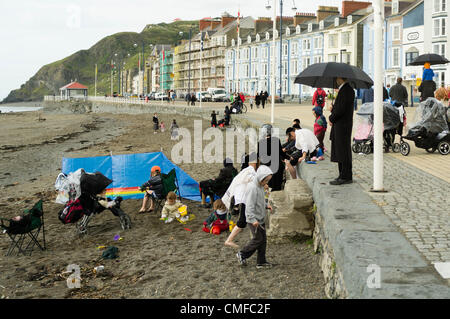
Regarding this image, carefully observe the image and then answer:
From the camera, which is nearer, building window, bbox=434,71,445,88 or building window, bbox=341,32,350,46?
building window, bbox=434,71,445,88

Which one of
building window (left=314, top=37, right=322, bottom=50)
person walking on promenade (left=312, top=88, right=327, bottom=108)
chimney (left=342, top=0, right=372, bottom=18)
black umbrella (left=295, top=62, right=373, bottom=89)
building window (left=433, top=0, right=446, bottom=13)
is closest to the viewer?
black umbrella (left=295, top=62, right=373, bottom=89)

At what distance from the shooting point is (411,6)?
51.4 m

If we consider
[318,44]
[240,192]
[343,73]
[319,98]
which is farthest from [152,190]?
[318,44]

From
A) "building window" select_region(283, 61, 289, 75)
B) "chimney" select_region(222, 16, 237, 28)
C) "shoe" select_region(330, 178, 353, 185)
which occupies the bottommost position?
"shoe" select_region(330, 178, 353, 185)

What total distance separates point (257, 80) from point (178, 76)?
148 ft

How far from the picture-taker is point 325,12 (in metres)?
69.7

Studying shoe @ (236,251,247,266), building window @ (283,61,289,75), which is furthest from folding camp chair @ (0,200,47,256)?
building window @ (283,61,289,75)

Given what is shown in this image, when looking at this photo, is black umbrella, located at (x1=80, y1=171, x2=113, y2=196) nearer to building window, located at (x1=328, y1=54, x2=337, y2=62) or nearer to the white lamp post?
the white lamp post

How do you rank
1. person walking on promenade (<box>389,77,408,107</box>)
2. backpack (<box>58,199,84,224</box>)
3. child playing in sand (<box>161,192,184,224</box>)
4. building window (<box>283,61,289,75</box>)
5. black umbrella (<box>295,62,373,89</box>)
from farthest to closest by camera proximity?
building window (<box>283,61,289,75</box>) < person walking on promenade (<box>389,77,408,107</box>) < child playing in sand (<box>161,192,184,224</box>) < backpack (<box>58,199,84,224</box>) < black umbrella (<box>295,62,373,89</box>)

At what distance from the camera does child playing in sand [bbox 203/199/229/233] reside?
9.53 m

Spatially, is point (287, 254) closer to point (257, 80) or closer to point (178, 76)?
point (257, 80)

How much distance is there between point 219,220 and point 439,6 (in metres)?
46.3
